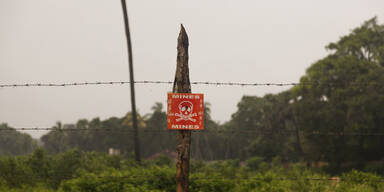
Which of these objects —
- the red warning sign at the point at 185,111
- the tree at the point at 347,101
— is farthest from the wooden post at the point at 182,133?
the tree at the point at 347,101

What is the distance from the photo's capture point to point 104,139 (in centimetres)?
4794

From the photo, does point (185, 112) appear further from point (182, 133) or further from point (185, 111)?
point (182, 133)

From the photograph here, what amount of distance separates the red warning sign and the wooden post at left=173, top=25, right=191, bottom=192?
19 cm

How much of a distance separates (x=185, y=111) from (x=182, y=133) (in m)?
0.37

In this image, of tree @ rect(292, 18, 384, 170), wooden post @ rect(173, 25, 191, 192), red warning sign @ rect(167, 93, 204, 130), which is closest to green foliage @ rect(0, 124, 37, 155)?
tree @ rect(292, 18, 384, 170)

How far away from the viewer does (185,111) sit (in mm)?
4246

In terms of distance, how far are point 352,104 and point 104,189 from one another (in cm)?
1723

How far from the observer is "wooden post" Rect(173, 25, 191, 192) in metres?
4.41

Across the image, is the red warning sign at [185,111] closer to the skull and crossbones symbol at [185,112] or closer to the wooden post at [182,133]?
the skull and crossbones symbol at [185,112]

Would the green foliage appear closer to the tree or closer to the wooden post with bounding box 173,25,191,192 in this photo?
the tree

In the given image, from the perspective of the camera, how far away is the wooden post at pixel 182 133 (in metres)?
4.41

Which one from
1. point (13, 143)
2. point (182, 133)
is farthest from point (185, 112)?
point (13, 143)

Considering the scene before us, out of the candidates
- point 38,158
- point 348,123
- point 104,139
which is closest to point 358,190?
point 38,158

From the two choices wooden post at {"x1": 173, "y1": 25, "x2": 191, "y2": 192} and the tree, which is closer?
wooden post at {"x1": 173, "y1": 25, "x2": 191, "y2": 192}
